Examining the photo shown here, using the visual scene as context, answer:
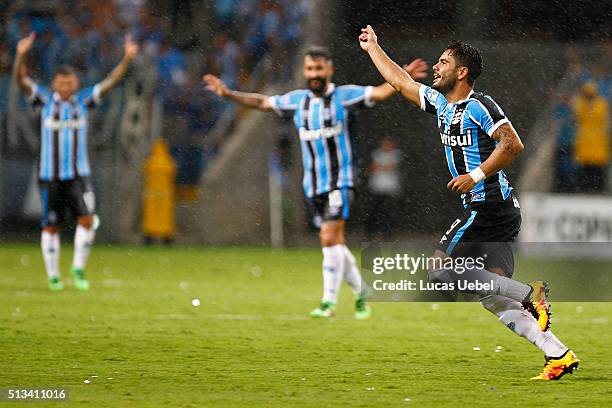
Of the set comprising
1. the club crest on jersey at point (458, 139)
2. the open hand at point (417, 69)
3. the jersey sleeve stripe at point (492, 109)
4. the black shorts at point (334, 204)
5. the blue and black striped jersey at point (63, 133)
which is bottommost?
the club crest on jersey at point (458, 139)

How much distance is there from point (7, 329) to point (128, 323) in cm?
105

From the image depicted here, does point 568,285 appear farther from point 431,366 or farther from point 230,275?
point 431,366

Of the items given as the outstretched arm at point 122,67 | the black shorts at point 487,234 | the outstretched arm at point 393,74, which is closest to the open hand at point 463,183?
the black shorts at point 487,234

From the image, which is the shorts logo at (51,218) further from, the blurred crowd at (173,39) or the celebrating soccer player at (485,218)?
the celebrating soccer player at (485,218)

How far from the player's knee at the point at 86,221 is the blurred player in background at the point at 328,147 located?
3089 mm

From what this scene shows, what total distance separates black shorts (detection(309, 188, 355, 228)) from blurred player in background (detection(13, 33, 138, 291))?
3.14 meters

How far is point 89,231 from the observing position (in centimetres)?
1365

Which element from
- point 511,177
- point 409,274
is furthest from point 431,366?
point 511,177

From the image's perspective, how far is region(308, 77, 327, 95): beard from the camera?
36.8 feet

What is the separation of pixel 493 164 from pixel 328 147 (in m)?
4.55

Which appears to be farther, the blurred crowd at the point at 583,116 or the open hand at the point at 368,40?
the blurred crowd at the point at 583,116

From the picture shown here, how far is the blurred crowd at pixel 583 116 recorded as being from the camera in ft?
62.9

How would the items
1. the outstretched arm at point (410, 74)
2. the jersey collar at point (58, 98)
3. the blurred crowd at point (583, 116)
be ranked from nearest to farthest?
the outstretched arm at point (410, 74) → the jersey collar at point (58, 98) → the blurred crowd at point (583, 116)

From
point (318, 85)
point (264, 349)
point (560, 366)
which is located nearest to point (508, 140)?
point (560, 366)
